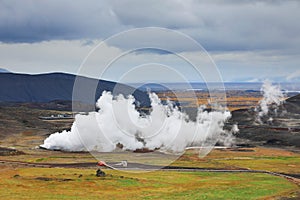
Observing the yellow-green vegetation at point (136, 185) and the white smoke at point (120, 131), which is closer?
the yellow-green vegetation at point (136, 185)

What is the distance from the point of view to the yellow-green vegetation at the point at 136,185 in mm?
65000

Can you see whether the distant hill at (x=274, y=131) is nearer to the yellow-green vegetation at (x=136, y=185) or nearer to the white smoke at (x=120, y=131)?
the white smoke at (x=120, y=131)

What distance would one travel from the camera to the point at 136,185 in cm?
7281

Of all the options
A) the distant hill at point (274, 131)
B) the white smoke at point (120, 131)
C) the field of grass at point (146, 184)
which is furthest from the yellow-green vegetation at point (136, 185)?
the distant hill at point (274, 131)

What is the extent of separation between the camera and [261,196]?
6638 cm

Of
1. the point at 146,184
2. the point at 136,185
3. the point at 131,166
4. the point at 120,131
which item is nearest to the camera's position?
the point at 136,185

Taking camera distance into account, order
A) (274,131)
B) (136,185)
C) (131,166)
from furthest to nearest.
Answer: (274,131) < (131,166) < (136,185)

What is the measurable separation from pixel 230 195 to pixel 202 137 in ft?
245

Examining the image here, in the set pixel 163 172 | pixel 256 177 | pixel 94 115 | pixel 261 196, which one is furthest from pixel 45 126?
pixel 261 196

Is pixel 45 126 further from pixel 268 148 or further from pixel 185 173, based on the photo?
pixel 185 173

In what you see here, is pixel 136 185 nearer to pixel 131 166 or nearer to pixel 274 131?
pixel 131 166

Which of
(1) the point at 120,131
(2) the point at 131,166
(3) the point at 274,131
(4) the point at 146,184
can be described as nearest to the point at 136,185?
(4) the point at 146,184

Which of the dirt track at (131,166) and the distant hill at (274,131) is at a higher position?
the distant hill at (274,131)

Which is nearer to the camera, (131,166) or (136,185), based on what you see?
(136,185)
